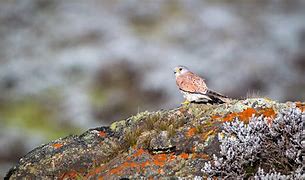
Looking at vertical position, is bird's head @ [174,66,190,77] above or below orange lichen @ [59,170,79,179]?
above

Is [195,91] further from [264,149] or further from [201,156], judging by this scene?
[264,149]

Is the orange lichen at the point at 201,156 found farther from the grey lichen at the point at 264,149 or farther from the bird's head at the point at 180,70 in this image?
the bird's head at the point at 180,70

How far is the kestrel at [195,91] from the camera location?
1085cm

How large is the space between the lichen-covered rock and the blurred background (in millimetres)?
22047

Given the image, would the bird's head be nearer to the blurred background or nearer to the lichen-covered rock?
the lichen-covered rock

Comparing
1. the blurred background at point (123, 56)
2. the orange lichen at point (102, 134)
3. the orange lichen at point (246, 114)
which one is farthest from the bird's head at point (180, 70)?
the blurred background at point (123, 56)

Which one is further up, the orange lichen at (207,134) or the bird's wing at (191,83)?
the bird's wing at (191,83)

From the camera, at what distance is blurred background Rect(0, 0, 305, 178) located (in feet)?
131

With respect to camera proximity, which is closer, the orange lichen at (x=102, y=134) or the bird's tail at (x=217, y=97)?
the orange lichen at (x=102, y=134)

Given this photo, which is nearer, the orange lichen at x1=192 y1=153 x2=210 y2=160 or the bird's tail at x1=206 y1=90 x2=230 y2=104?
the orange lichen at x1=192 y1=153 x2=210 y2=160

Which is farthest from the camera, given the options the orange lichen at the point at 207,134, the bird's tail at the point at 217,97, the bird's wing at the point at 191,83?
the bird's wing at the point at 191,83

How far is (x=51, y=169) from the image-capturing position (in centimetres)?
949

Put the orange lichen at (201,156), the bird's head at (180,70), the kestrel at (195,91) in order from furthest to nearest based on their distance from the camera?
the bird's head at (180,70) → the kestrel at (195,91) → the orange lichen at (201,156)

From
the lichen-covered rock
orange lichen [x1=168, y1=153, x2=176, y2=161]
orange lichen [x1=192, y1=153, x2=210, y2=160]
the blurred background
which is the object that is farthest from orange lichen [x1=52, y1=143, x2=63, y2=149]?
the blurred background
